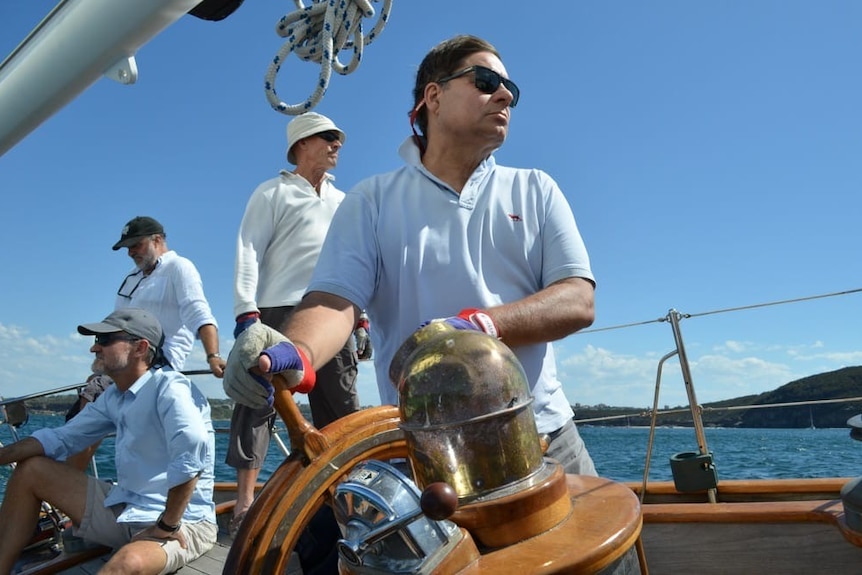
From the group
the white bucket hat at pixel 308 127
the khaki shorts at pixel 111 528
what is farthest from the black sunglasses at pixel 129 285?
the white bucket hat at pixel 308 127

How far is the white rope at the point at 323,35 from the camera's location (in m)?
1.62

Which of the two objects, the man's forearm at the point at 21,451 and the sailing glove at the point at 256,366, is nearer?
the sailing glove at the point at 256,366

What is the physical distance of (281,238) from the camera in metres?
3.24

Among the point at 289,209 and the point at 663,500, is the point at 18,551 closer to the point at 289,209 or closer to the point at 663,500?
the point at 289,209

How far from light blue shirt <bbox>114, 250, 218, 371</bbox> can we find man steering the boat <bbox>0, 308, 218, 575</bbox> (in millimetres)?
414

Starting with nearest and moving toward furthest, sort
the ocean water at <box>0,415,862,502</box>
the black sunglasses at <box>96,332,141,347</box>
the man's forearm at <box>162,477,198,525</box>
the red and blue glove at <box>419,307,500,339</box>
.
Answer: the red and blue glove at <box>419,307,500,339</box> → the man's forearm at <box>162,477,198,525</box> → the black sunglasses at <box>96,332,141,347</box> → the ocean water at <box>0,415,862,502</box>

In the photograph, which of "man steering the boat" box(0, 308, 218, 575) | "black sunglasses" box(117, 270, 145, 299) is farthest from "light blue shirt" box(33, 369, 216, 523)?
"black sunglasses" box(117, 270, 145, 299)

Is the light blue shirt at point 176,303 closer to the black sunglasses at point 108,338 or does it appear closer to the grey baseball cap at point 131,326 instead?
the grey baseball cap at point 131,326

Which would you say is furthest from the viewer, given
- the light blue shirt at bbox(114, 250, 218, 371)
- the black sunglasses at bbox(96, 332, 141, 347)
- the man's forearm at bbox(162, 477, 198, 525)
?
the light blue shirt at bbox(114, 250, 218, 371)

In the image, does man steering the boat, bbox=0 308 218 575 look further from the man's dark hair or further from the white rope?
the man's dark hair

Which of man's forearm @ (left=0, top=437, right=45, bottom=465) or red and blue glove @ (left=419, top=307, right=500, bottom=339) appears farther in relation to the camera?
man's forearm @ (left=0, top=437, right=45, bottom=465)

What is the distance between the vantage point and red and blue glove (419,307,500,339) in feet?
3.76

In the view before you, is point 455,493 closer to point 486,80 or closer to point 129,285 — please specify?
point 486,80

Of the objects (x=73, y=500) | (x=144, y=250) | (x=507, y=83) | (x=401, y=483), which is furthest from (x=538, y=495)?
(x=144, y=250)
